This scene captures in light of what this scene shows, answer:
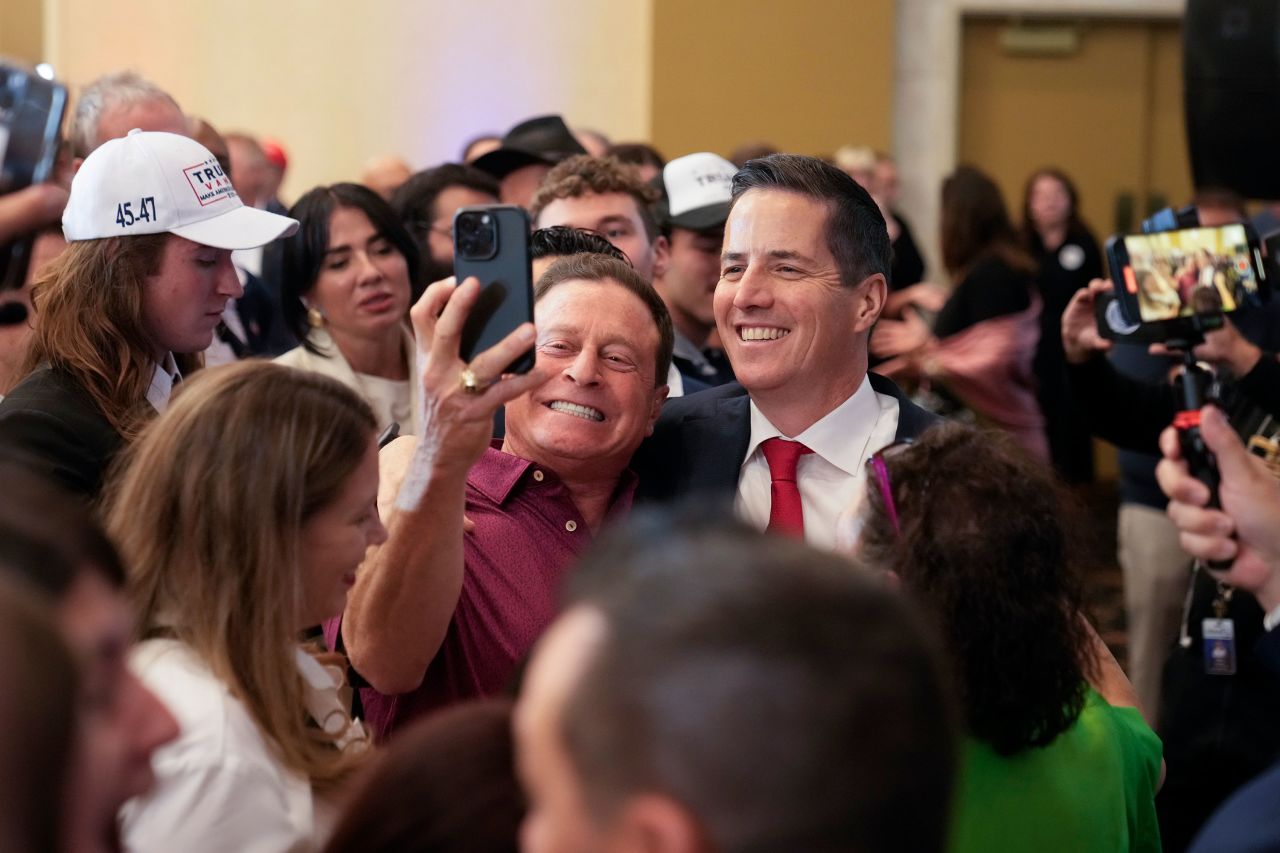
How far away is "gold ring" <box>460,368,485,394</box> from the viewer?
184cm

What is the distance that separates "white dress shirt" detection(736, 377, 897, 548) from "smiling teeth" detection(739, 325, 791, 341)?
13cm

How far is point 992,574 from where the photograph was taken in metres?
1.62

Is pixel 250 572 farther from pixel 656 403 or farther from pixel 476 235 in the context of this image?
pixel 656 403

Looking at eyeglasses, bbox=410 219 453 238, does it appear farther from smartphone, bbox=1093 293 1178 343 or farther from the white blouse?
the white blouse

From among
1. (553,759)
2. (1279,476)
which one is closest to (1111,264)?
(1279,476)

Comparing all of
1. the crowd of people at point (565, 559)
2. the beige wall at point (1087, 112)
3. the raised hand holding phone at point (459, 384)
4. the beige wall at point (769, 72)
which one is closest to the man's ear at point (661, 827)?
the crowd of people at point (565, 559)

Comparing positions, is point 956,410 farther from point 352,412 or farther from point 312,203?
point 352,412

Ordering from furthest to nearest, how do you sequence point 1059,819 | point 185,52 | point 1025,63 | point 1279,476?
point 1025,63 → point 185,52 → point 1279,476 → point 1059,819

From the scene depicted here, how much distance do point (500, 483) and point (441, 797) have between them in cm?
113

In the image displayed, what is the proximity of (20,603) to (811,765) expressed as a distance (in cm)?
53

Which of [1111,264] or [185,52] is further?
[185,52]

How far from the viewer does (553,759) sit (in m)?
1.01

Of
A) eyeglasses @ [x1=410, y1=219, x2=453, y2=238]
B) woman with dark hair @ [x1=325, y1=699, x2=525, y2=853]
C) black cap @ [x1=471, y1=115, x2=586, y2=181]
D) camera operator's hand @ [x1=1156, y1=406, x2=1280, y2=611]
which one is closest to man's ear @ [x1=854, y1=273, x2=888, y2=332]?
camera operator's hand @ [x1=1156, y1=406, x2=1280, y2=611]

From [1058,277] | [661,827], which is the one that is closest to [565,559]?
[661,827]
